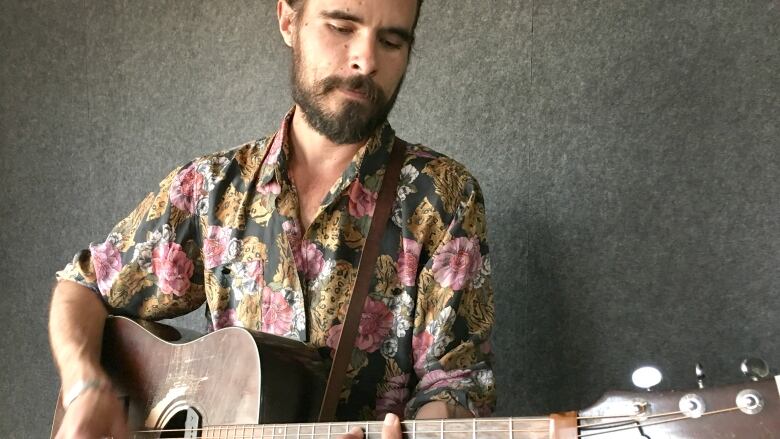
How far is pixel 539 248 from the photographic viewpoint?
5.02ft

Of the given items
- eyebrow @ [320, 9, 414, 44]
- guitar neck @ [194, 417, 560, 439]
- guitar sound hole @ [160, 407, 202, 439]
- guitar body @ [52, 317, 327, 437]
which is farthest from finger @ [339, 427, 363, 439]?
eyebrow @ [320, 9, 414, 44]

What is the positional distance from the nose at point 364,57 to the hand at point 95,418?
2.06ft

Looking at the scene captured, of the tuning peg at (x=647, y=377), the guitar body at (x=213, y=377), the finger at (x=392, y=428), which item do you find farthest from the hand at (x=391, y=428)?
the tuning peg at (x=647, y=377)

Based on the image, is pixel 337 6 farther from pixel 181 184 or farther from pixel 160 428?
pixel 160 428

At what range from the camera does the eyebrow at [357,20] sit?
1273 mm

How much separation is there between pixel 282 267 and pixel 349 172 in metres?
0.18

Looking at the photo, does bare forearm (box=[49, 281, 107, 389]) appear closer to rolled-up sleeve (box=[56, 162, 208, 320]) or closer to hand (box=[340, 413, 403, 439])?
rolled-up sleeve (box=[56, 162, 208, 320])

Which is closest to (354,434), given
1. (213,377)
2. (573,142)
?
(213,377)

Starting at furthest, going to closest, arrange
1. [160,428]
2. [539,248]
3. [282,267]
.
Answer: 1. [539,248]
2. [282,267]
3. [160,428]

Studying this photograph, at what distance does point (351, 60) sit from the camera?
1.28 m

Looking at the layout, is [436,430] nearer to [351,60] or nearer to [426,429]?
[426,429]

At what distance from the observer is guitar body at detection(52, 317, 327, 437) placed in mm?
1104

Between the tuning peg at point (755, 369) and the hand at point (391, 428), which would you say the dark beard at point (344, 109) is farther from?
the tuning peg at point (755, 369)

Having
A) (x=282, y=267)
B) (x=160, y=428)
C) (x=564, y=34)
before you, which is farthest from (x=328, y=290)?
(x=564, y=34)
